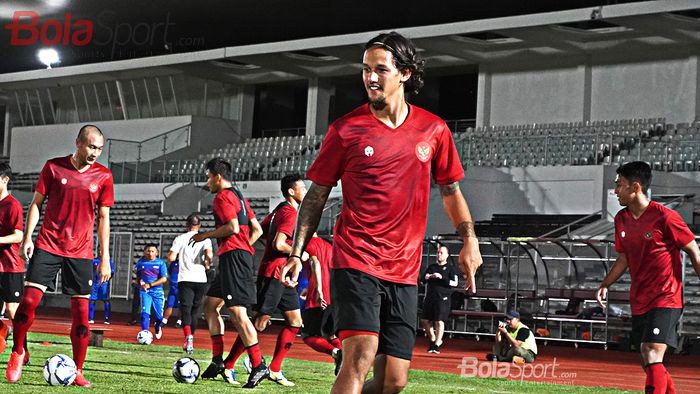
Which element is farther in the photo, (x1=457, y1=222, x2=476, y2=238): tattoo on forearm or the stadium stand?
the stadium stand

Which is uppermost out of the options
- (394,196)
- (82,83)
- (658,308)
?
(82,83)

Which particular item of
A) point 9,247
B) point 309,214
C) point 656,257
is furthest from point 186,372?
point 309,214

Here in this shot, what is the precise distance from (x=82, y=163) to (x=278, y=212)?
1869 millimetres

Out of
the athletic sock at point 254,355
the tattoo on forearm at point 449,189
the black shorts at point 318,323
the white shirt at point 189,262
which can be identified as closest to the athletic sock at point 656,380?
the tattoo on forearm at point 449,189

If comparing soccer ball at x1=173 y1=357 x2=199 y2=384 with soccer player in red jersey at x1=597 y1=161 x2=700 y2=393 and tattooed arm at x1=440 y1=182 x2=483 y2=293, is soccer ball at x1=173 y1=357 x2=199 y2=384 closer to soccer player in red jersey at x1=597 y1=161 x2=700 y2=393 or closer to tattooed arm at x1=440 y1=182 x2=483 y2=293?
soccer player in red jersey at x1=597 y1=161 x2=700 y2=393

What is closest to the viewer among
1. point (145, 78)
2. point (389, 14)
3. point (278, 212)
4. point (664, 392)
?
point (664, 392)

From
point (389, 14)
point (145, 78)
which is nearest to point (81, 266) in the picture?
point (389, 14)

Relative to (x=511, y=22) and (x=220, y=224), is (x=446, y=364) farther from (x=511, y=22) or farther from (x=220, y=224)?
(x=511, y=22)

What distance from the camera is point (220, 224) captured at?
34.9ft

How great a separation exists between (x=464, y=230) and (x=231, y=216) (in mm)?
4743

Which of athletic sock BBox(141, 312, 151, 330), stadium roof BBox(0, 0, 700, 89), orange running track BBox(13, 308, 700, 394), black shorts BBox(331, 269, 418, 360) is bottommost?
orange running track BBox(13, 308, 700, 394)

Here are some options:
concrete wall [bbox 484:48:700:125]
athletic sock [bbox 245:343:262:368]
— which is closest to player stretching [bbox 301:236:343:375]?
athletic sock [bbox 245:343:262:368]

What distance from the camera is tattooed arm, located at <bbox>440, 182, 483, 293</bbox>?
5.80 m

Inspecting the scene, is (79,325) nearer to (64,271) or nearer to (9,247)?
(64,271)
